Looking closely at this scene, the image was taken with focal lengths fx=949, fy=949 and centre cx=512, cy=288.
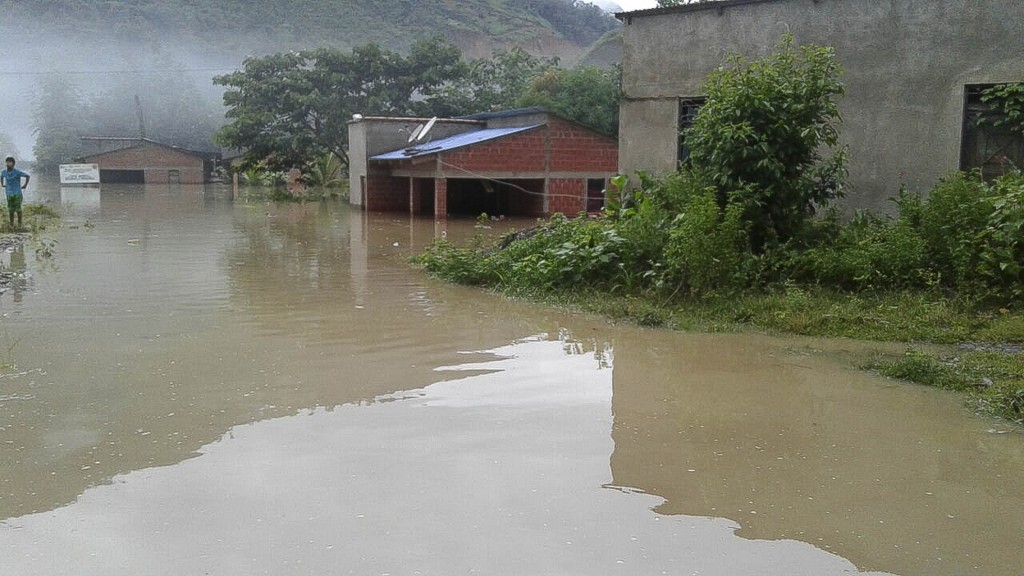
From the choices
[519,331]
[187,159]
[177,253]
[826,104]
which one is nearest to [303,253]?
[177,253]

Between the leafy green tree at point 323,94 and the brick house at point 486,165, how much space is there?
12.8 m

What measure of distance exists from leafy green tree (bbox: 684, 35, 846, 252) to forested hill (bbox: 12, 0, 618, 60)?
97.4 meters

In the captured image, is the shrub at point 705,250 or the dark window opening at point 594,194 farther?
the dark window opening at point 594,194

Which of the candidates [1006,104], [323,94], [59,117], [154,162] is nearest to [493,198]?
[323,94]

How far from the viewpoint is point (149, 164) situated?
65062 mm

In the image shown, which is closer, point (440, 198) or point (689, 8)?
point (689, 8)

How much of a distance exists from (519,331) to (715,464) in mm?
4443

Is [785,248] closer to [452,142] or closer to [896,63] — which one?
[896,63]

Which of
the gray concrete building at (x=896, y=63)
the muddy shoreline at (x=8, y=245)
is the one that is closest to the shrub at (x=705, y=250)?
the gray concrete building at (x=896, y=63)

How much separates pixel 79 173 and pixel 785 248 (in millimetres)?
59934

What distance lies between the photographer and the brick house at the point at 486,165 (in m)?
28.7

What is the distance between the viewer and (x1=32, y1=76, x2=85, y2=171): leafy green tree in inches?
3231

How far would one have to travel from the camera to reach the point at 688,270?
34.5 ft

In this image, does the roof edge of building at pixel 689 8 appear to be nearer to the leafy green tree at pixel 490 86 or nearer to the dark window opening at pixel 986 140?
the dark window opening at pixel 986 140
